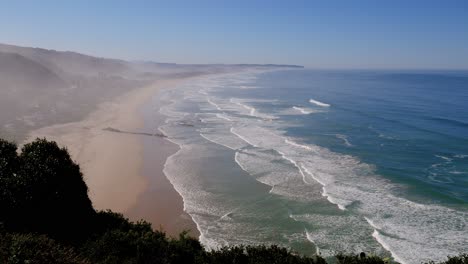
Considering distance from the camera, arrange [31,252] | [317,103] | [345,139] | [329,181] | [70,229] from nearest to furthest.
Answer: [31,252], [70,229], [329,181], [345,139], [317,103]

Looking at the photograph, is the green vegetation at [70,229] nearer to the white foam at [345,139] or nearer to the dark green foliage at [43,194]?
the dark green foliage at [43,194]

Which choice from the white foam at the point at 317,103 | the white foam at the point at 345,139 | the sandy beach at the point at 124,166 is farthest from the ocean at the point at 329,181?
the white foam at the point at 317,103

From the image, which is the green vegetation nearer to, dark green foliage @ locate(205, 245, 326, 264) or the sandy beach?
dark green foliage @ locate(205, 245, 326, 264)

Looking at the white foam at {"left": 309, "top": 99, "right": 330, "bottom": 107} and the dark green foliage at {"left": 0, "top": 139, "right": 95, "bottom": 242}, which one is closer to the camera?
the dark green foliage at {"left": 0, "top": 139, "right": 95, "bottom": 242}

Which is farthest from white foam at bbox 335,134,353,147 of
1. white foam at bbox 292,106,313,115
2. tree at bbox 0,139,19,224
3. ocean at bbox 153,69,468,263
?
tree at bbox 0,139,19,224

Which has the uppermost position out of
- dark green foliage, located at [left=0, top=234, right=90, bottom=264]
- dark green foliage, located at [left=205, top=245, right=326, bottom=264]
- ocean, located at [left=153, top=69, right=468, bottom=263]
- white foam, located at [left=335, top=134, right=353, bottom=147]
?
dark green foliage, located at [left=0, top=234, right=90, bottom=264]

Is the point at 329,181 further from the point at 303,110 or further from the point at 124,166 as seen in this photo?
the point at 303,110

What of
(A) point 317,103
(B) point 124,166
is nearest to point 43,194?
(B) point 124,166
